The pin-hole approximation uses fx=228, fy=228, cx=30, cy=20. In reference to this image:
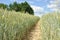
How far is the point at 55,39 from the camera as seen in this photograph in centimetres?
617

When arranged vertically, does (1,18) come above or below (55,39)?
above

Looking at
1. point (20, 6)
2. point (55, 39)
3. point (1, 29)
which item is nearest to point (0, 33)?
point (1, 29)

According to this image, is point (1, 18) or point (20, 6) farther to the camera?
point (20, 6)

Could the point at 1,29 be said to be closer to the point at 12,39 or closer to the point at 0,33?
the point at 0,33

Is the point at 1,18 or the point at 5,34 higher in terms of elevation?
the point at 1,18

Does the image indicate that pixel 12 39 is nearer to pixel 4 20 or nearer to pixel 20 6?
pixel 4 20

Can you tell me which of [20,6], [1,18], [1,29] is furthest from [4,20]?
[20,6]

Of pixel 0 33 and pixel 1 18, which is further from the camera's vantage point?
pixel 1 18

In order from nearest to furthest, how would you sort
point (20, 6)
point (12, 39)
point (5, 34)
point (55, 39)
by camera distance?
point (55, 39), point (5, 34), point (12, 39), point (20, 6)

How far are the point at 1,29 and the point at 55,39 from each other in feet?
5.07

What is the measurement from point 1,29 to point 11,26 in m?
0.87

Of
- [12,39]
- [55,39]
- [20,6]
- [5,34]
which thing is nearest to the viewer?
[55,39]

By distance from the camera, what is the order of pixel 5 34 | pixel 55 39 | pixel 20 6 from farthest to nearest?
pixel 20 6 → pixel 5 34 → pixel 55 39

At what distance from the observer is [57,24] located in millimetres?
6875
